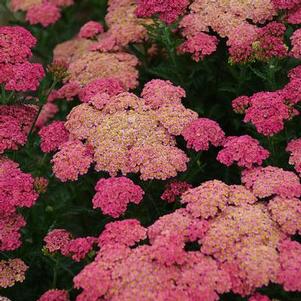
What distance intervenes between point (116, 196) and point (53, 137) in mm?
1068

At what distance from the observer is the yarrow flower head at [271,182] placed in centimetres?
432

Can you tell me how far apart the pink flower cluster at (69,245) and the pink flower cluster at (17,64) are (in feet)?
4.27

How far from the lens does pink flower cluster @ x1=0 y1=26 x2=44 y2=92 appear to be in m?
5.01

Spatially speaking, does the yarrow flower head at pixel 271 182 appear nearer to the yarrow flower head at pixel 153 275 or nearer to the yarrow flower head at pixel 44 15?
the yarrow flower head at pixel 153 275

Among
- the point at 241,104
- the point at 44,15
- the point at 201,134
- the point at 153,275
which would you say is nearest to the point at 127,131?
the point at 201,134

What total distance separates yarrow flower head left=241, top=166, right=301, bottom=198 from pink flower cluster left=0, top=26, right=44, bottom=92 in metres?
2.01

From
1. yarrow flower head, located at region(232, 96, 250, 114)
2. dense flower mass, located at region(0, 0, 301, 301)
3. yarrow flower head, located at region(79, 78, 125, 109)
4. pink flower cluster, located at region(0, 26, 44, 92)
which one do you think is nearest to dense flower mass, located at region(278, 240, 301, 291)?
dense flower mass, located at region(0, 0, 301, 301)

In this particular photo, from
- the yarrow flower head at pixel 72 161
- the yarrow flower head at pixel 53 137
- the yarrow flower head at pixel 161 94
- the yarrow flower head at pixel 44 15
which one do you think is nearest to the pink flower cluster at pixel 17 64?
the yarrow flower head at pixel 53 137

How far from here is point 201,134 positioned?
15.7 ft

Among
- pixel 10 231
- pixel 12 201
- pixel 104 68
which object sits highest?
pixel 104 68

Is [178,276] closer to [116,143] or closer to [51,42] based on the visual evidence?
[116,143]

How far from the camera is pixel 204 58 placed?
5.80 meters

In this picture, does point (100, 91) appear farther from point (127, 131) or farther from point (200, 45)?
point (200, 45)

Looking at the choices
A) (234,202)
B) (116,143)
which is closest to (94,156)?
(116,143)
